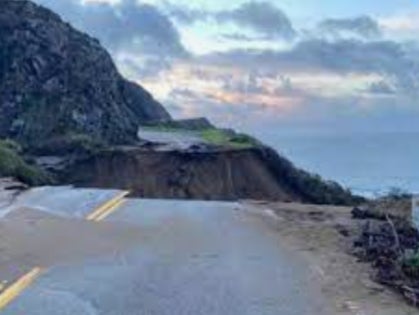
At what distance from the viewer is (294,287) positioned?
13.1 meters

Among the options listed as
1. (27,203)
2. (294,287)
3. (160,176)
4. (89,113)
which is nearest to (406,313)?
(294,287)

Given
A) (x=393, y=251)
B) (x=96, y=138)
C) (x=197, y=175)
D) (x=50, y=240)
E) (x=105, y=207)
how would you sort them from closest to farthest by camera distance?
1. (x=393, y=251)
2. (x=50, y=240)
3. (x=105, y=207)
4. (x=197, y=175)
5. (x=96, y=138)

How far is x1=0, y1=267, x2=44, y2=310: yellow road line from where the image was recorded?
11797mm

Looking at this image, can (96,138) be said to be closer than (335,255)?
No

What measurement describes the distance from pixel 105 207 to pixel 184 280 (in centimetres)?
928

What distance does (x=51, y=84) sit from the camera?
60.9m

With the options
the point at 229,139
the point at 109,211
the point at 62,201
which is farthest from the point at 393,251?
the point at 229,139

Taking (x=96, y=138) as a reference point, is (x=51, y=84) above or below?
above

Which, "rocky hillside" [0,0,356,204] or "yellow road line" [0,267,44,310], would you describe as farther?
"rocky hillside" [0,0,356,204]

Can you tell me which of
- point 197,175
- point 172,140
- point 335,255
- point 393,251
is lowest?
point 197,175

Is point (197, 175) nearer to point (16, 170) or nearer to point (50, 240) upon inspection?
point (16, 170)

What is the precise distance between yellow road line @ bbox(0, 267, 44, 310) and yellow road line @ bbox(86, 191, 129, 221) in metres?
6.24

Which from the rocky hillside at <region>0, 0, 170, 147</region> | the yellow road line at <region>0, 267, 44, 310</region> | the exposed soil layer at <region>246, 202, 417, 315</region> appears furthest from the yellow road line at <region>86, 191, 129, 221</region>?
the rocky hillside at <region>0, 0, 170, 147</region>

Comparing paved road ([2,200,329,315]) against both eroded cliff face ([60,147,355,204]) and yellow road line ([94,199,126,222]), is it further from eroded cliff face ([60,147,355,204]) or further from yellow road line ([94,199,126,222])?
eroded cliff face ([60,147,355,204])
